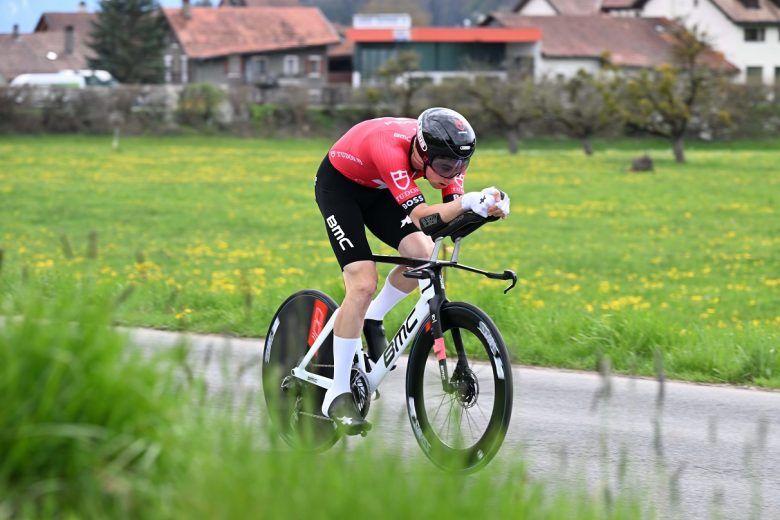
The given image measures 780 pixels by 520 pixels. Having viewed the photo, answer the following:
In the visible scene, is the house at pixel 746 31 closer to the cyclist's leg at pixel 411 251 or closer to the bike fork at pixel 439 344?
the cyclist's leg at pixel 411 251

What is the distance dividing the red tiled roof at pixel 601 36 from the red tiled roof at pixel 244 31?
645 inches

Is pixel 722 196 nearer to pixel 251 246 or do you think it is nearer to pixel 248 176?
pixel 248 176

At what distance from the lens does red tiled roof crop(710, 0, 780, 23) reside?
9494 centimetres

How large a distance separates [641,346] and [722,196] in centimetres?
2693

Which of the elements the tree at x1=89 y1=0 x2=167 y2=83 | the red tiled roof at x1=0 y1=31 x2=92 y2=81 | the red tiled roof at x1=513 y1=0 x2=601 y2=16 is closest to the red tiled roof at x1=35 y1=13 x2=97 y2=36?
the red tiled roof at x1=0 y1=31 x2=92 y2=81

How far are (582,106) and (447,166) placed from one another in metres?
51.1

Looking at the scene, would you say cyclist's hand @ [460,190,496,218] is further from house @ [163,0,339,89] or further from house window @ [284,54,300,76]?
house window @ [284,54,300,76]

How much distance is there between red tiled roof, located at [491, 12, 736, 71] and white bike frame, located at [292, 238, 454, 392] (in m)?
88.9

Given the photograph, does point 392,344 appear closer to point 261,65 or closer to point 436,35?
point 436,35

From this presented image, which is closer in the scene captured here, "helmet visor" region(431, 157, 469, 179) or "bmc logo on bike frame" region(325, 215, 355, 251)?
"helmet visor" region(431, 157, 469, 179)

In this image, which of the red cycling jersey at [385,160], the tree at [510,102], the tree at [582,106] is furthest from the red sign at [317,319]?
the tree at [510,102]

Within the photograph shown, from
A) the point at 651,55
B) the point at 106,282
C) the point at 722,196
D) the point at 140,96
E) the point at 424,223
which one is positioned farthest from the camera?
the point at 651,55

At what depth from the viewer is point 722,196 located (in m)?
35.2

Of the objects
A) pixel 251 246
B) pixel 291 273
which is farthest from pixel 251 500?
pixel 251 246
